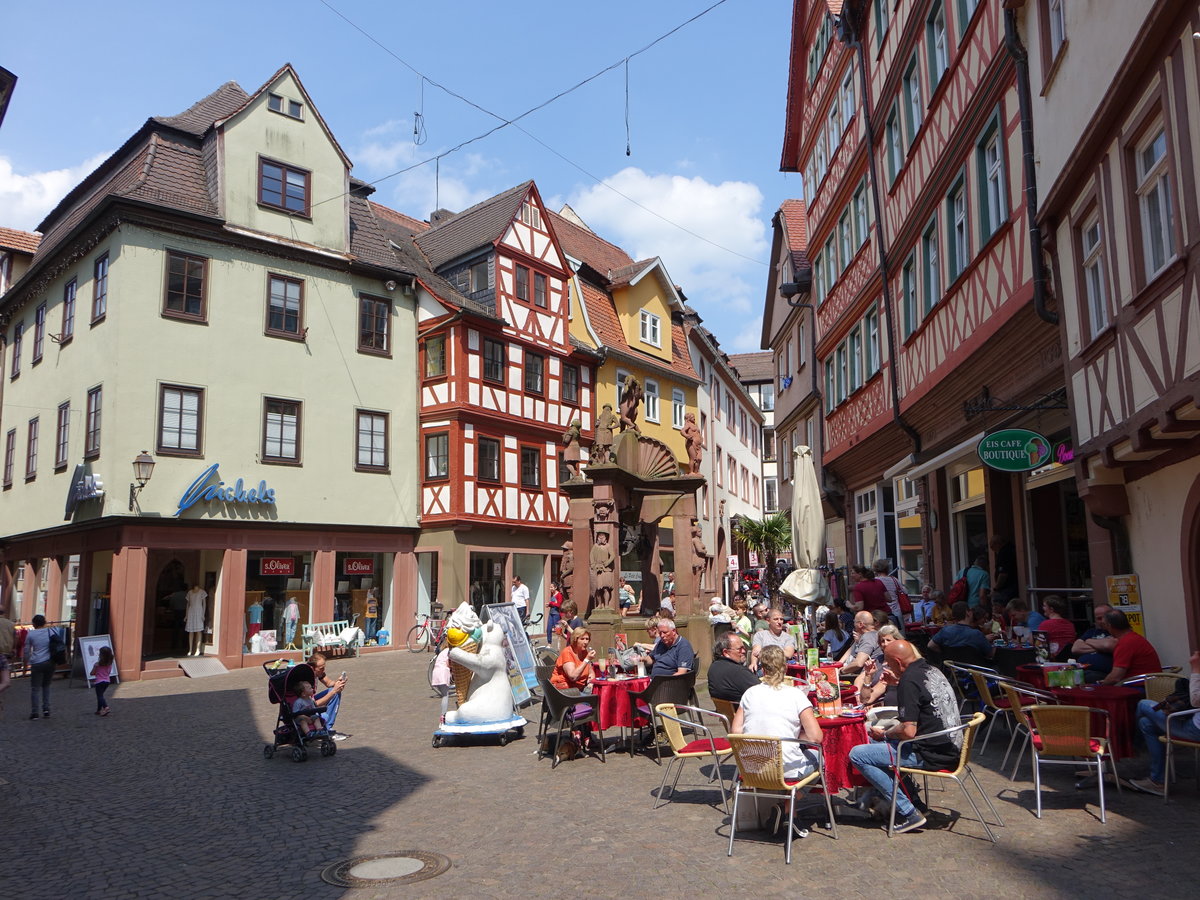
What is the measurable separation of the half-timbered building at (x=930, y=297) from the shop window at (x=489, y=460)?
9.49 m

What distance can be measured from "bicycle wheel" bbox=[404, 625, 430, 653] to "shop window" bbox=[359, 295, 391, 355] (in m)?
7.56

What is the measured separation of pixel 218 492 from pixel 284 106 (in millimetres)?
10262

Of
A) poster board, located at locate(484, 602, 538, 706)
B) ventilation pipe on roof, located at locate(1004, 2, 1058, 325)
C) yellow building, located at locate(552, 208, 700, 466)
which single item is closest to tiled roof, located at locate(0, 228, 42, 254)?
yellow building, located at locate(552, 208, 700, 466)

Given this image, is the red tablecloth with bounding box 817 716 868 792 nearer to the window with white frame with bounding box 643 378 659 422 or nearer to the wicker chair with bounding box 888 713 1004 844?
the wicker chair with bounding box 888 713 1004 844

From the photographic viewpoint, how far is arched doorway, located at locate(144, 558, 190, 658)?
82.7 ft

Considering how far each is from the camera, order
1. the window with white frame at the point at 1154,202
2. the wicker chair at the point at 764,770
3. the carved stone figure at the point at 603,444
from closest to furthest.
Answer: the wicker chair at the point at 764,770 < the window with white frame at the point at 1154,202 < the carved stone figure at the point at 603,444

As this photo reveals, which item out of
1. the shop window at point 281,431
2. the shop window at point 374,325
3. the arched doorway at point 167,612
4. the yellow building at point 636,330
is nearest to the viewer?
the shop window at point 281,431

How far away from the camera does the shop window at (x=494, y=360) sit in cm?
2892

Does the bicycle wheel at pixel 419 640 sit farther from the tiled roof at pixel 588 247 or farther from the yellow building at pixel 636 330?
the tiled roof at pixel 588 247

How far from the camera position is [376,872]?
6.19 meters

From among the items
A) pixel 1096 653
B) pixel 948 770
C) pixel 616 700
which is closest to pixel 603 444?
pixel 616 700

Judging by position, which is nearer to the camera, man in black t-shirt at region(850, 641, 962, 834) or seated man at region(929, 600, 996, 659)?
man in black t-shirt at region(850, 641, 962, 834)

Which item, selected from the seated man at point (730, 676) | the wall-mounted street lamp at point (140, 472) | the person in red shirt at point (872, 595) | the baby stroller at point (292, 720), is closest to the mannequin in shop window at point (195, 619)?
the wall-mounted street lamp at point (140, 472)

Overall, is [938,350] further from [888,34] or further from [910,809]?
[910,809]
